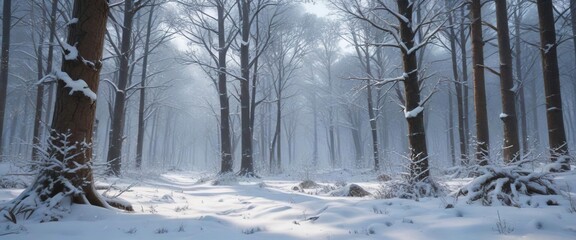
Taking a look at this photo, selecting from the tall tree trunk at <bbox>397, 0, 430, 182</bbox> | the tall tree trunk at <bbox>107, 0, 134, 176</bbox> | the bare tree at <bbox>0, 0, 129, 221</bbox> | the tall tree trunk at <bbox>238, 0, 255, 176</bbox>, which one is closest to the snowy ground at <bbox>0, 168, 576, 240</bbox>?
the bare tree at <bbox>0, 0, 129, 221</bbox>

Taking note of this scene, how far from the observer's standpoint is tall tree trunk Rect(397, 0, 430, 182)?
5.08 metres

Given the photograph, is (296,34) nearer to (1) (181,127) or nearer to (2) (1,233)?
(2) (1,233)

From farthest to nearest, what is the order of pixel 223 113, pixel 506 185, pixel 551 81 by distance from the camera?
pixel 223 113
pixel 551 81
pixel 506 185

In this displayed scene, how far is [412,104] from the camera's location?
5359 millimetres

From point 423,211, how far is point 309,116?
119 feet

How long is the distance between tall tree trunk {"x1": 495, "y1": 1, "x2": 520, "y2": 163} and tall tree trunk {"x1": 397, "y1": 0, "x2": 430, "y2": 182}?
3269mm

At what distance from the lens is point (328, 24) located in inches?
785

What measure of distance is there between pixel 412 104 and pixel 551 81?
3.99 m

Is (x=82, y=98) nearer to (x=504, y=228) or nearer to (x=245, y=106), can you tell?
(x=504, y=228)

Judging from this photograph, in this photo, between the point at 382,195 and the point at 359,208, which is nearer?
the point at 359,208

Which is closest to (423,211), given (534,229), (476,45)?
(534,229)

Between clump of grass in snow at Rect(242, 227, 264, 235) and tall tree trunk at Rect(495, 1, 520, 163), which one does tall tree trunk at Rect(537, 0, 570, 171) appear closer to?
tall tree trunk at Rect(495, 1, 520, 163)

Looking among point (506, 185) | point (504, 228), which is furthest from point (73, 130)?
point (506, 185)

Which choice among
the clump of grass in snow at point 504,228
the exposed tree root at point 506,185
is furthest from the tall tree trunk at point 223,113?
the clump of grass in snow at point 504,228
